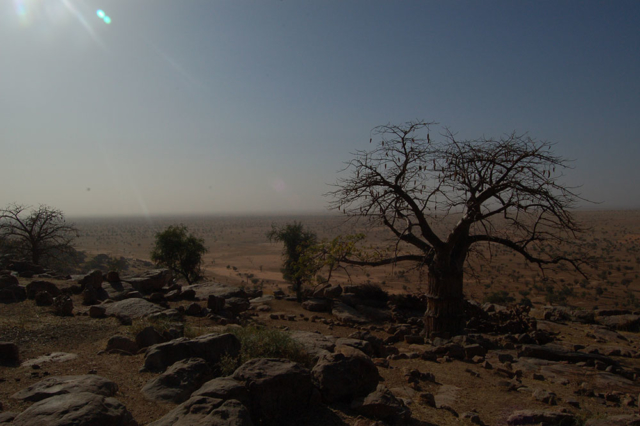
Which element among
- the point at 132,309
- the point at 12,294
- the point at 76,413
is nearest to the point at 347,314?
the point at 132,309

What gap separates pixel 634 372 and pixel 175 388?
361 inches

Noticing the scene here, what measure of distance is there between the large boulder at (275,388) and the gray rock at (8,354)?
4.40 metres

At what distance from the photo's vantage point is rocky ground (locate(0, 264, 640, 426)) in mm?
4746

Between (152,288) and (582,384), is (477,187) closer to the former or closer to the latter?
(582,384)

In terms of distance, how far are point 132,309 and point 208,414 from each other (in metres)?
7.90

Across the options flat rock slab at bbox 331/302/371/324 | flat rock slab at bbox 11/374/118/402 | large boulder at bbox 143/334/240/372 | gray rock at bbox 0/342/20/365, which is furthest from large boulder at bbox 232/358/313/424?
flat rock slab at bbox 331/302/371/324

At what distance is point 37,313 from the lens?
34.0 feet

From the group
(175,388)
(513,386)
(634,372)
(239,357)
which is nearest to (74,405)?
(175,388)

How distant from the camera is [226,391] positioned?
4605mm

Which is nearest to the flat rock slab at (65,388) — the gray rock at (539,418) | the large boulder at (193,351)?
the large boulder at (193,351)

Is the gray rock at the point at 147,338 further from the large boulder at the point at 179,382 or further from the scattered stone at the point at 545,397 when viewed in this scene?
the scattered stone at the point at 545,397

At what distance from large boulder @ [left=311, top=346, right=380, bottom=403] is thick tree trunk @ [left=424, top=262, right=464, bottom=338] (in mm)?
5386

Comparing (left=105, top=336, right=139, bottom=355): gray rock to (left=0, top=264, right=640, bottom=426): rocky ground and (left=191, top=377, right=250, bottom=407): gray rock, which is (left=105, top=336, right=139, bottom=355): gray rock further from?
(left=191, top=377, right=250, bottom=407): gray rock

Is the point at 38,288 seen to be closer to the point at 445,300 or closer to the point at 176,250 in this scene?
the point at 176,250
